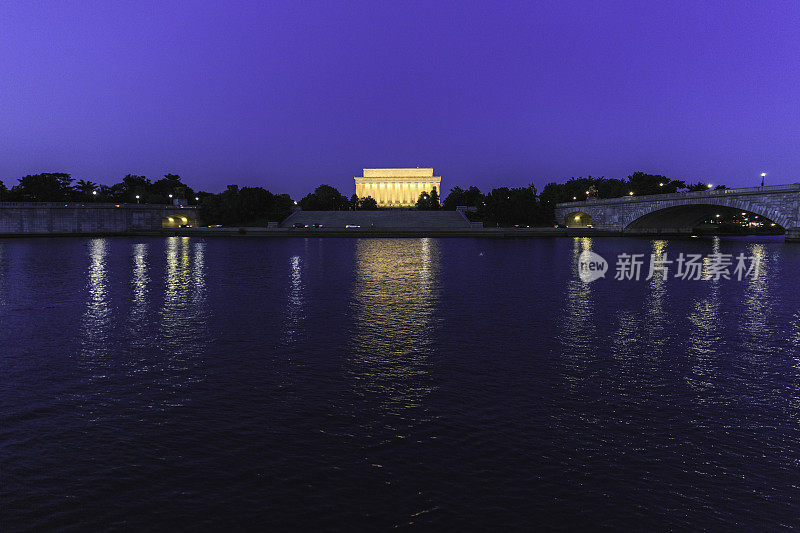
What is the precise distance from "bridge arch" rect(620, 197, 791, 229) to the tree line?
18.5 m

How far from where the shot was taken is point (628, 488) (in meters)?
10.1

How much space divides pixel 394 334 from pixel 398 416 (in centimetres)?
925

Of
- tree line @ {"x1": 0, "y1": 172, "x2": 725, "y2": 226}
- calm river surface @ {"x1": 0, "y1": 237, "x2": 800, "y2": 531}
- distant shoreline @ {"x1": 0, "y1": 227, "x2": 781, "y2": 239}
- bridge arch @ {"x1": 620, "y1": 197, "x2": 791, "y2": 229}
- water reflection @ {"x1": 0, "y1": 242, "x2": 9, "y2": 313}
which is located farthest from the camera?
tree line @ {"x1": 0, "y1": 172, "x2": 725, "y2": 226}

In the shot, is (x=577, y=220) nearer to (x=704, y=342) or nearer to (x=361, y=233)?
(x=361, y=233)

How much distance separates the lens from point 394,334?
22.7 meters

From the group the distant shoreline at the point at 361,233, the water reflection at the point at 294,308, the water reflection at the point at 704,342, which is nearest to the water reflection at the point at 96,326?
the water reflection at the point at 294,308

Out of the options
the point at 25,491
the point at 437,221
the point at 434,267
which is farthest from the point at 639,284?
the point at 437,221

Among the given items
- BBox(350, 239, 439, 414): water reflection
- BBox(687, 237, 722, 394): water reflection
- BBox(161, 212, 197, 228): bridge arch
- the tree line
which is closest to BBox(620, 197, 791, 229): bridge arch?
the tree line

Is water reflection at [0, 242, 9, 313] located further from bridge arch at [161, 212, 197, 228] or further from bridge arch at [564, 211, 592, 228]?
bridge arch at [564, 211, 592, 228]

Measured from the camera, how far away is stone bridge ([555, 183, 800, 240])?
272 ft

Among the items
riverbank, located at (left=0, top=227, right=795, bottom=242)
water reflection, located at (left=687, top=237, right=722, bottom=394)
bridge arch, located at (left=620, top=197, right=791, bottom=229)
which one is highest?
bridge arch, located at (left=620, top=197, right=791, bottom=229)

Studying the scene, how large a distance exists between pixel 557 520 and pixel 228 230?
114164 mm

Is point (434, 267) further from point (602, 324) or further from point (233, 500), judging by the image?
point (233, 500)

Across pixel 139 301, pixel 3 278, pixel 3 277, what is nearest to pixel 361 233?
pixel 3 277
